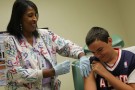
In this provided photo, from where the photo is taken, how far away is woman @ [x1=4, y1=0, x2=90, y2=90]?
165 centimetres

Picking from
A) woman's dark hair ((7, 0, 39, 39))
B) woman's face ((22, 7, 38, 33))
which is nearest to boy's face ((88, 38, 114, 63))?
woman's face ((22, 7, 38, 33))

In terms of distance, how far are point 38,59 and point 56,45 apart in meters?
0.22

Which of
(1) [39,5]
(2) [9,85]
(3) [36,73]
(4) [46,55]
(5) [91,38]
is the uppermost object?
(1) [39,5]

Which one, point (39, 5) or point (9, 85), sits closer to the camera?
point (9, 85)

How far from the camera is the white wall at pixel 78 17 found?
323 cm

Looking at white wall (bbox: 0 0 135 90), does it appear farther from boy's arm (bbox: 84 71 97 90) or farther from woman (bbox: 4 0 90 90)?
boy's arm (bbox: 84 71 97 90)

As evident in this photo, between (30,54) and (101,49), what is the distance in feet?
1.83

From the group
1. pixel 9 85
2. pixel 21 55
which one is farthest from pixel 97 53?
pixel 9 85

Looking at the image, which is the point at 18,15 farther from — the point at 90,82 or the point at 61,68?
the point at 90,82

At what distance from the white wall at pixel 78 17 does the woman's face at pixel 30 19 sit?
4.77ft

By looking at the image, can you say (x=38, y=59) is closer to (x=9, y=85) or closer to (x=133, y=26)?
(x=9, y=85)

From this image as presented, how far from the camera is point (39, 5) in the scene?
3277 mm

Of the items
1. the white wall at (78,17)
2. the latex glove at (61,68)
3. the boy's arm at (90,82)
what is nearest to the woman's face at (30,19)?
the latex glove at (61,68)

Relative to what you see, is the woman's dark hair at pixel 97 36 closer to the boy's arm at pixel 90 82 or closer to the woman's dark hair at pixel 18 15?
the boy's arm at pixel 90 82
